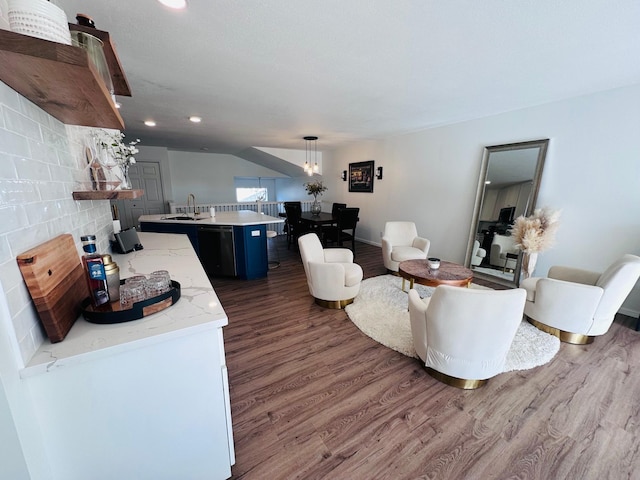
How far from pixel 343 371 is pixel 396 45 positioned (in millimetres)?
2548

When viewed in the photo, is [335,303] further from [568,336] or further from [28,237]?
[28,237]

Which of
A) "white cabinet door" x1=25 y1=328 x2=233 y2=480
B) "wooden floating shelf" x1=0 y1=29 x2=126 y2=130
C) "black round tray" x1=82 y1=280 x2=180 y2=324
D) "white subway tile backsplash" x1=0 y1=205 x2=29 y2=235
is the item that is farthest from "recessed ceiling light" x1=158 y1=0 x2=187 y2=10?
"white cabinet door" x1=25 y1=328 x2=233 y2=480

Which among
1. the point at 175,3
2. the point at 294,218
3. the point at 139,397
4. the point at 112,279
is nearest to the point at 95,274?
the point at 112,279

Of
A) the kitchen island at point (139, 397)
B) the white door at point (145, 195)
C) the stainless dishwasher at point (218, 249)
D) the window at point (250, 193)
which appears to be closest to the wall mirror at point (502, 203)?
the stainless dishwasher at point (218, 249)

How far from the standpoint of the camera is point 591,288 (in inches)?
85.7

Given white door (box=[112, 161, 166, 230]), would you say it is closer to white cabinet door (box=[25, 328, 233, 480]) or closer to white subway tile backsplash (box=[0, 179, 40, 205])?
white subway tile backsplash (box=[0, 179, 40, 205])

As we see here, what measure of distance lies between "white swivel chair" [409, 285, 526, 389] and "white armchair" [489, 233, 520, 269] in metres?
2.32

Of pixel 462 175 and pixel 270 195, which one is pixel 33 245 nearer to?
pixel 462 175

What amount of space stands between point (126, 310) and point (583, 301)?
131 inches

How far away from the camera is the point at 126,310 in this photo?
1.00 m

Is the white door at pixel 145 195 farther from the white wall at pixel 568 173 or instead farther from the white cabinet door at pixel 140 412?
the white cabinet door at pixel 140 412

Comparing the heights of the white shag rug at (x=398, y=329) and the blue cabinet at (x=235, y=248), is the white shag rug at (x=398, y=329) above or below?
below

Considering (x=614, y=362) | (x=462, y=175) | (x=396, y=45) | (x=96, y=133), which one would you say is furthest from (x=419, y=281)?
(x=96, y=133)

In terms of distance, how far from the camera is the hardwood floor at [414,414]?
135cm
